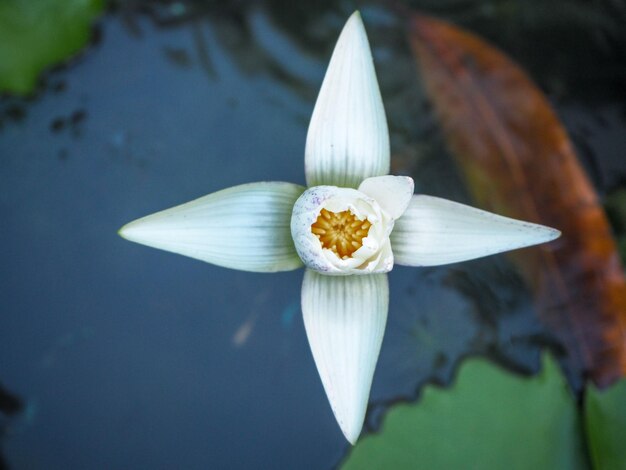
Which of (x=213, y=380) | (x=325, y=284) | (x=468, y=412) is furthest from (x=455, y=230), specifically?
(x=213, y=380)

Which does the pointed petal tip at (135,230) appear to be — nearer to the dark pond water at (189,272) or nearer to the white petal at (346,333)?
the white petal at (346,333)

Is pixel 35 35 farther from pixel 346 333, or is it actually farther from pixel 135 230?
pixel 346 333

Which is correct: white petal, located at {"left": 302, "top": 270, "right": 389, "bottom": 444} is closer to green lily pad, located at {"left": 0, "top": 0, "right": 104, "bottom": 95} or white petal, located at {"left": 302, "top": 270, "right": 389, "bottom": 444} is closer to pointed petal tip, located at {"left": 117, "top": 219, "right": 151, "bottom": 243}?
pointed petal tip, located at {"left": 117, "top": 219, "right": 151, "bottom": 243}

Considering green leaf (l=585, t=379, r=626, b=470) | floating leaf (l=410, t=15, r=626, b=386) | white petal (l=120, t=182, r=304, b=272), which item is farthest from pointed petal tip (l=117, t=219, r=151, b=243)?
green leaf (l=585, t=379, r=626, b=470)

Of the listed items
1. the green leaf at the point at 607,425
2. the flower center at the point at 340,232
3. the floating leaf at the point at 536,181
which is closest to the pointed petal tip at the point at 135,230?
the flower center at the point at 340,232

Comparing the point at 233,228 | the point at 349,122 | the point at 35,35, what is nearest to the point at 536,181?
the point at 349,122

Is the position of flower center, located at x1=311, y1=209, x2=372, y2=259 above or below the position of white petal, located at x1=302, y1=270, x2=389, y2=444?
above
